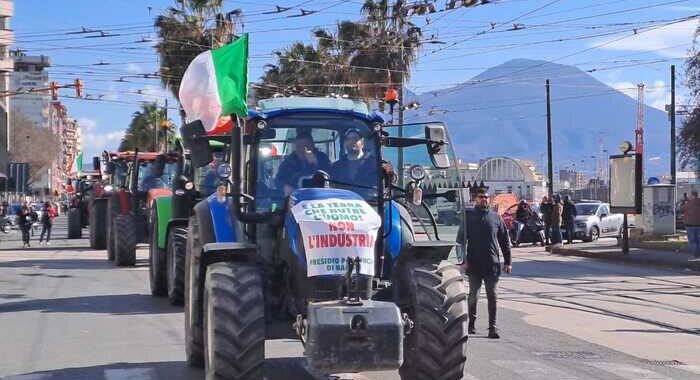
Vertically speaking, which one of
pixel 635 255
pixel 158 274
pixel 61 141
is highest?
pixel 61 141

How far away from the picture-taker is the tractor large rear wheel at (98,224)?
90.6ft

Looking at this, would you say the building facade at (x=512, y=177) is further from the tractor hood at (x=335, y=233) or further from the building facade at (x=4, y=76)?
the tractor hood at (x=335, y=233)

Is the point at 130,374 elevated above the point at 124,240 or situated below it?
below

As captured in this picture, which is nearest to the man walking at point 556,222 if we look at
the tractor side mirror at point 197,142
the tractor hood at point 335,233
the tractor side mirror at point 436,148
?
the tractor side mirror at point 436,148

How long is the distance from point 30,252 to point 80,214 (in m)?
→ 6.40

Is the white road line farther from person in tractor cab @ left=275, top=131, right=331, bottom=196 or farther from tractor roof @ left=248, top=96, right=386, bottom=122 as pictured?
person in tractor cab @ left=275, top=131, right=331, bottom=196

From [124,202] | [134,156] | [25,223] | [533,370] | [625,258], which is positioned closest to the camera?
[533,370]

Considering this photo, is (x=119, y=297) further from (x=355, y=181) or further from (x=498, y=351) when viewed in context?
(x=355, y=181)

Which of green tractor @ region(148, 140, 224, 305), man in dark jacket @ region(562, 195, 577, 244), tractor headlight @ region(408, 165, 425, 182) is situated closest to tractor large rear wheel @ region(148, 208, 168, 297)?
green tractor @ region(148, 140, 224, 305)

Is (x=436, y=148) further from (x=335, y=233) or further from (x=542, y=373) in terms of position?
(x=542, y=373)

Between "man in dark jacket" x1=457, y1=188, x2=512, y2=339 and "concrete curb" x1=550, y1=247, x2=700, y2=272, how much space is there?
12.9 meters

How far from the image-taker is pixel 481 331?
12633 millimetres

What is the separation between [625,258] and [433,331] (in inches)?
799

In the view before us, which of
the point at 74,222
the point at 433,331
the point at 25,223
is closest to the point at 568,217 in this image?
the point at 74,222
